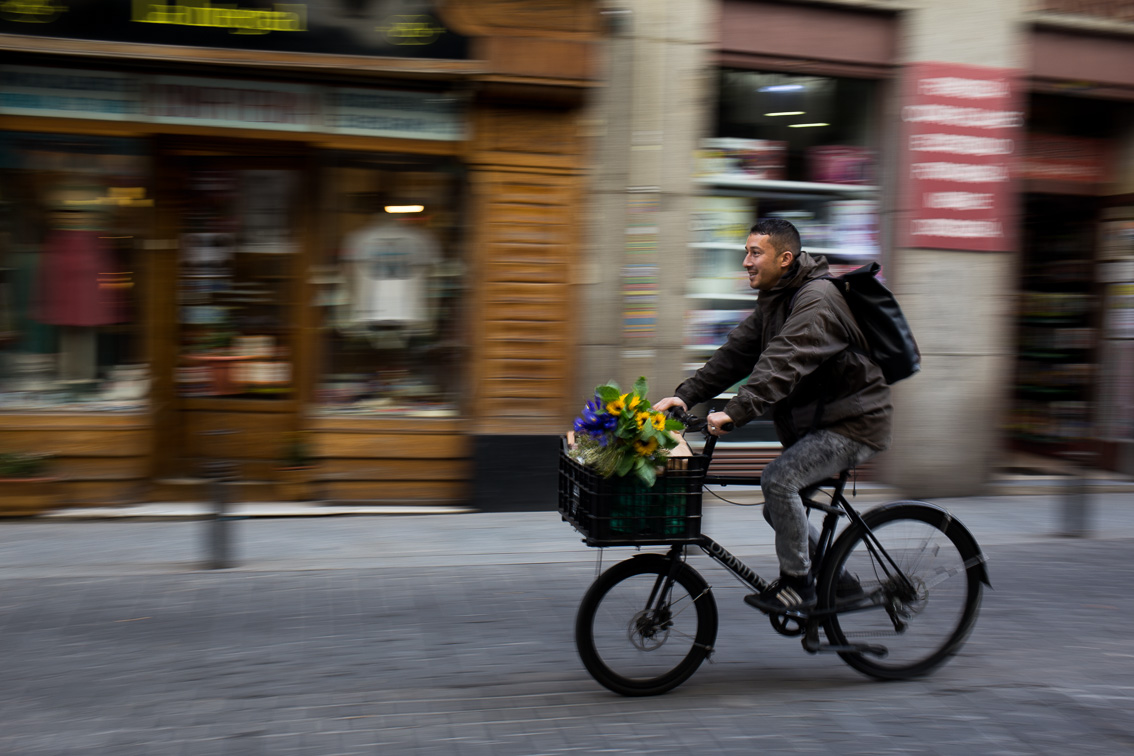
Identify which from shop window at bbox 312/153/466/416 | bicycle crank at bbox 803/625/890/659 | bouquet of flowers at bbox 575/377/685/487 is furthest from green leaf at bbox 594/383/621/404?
shop window at bbox 312/153/466/416

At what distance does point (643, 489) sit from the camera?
3828 mm

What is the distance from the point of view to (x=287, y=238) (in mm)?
8156

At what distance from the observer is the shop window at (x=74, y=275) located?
770 centimetres

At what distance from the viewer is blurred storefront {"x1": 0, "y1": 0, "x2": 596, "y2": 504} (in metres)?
7.48

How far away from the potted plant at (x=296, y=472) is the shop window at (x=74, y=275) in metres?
1.16

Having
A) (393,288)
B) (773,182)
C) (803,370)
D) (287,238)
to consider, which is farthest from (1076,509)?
(287,238)

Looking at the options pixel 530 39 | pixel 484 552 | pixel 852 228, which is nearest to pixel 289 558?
pixel 484 552

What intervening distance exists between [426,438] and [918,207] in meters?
4.52

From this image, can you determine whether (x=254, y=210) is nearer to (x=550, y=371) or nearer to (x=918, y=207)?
(x=550, y=371)

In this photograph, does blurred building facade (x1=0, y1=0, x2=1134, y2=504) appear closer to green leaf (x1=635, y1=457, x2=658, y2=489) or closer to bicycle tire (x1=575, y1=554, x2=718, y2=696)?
bicycle tire (x1=575, y1=554, x2=718, y2=696)

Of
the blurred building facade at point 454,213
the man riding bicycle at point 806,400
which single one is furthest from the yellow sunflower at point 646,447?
the blurred building facade at point 454,213

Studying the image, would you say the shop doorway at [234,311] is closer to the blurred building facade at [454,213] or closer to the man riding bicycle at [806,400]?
the blurred building facade at [454,213]

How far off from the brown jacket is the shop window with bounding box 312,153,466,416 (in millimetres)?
3961

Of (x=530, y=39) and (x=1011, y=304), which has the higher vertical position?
(x=530, y=39)
